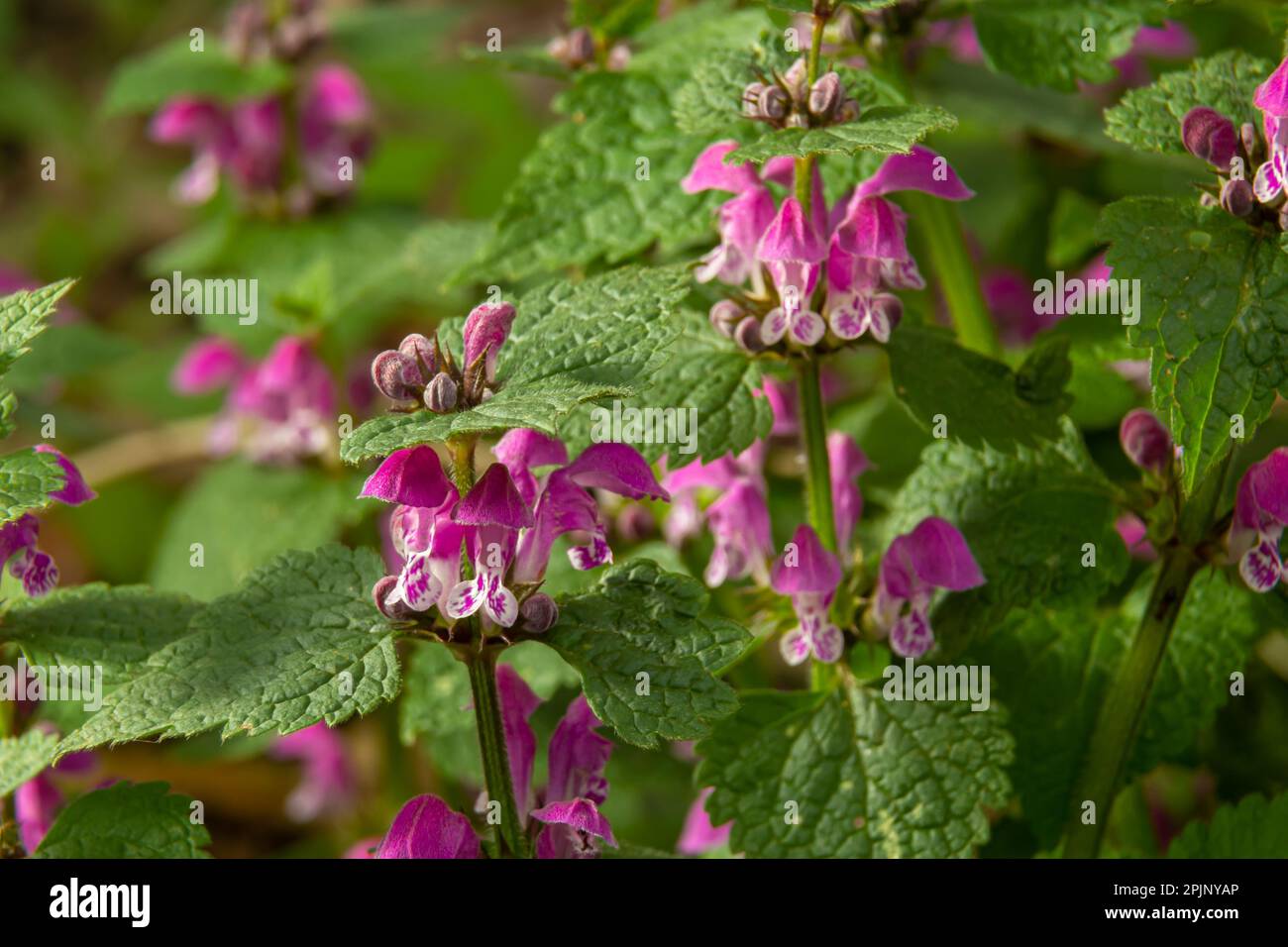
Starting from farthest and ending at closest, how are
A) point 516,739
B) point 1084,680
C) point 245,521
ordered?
1. point 245,521
2. point 1084,680
3. point 516,739

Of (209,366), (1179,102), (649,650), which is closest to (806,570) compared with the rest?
(649,650)

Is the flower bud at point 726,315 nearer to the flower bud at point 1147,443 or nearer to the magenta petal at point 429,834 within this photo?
the flower bud at point 1147,443

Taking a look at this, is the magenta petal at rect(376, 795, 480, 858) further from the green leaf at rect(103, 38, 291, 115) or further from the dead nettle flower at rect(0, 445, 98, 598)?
the green leaf at rect(103, 38, 291, 115)

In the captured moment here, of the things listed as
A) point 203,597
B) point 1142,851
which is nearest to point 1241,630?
point 1142,851
